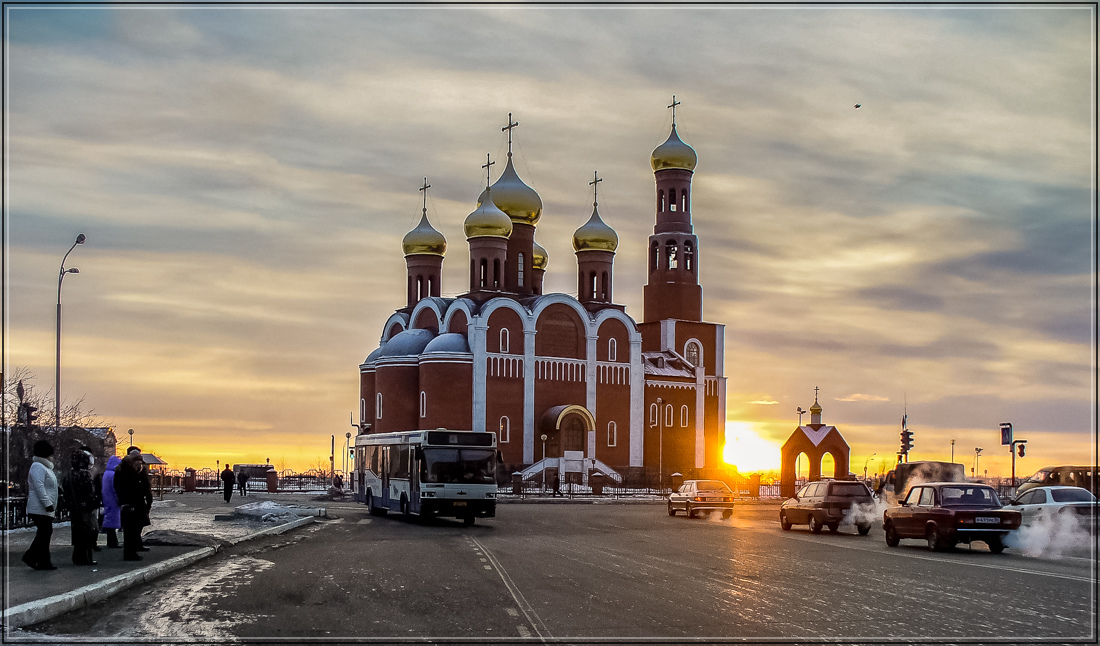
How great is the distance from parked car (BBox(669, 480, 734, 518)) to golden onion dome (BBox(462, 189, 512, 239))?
1353 inches

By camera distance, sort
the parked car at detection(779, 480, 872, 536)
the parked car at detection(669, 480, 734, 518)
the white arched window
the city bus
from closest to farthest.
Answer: the parked car at detection(779, 480, 872, 536) < the city bus < the parked car at detection(669, 480, 734, 518) < the white arched window

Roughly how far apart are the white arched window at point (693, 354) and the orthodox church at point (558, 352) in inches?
3.6

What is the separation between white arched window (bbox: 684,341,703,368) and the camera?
7718 cm

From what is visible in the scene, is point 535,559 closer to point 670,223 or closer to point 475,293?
point 475,293

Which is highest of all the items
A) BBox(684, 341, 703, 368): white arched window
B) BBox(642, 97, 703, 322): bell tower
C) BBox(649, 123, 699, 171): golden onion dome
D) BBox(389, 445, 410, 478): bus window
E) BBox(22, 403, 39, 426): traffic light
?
BBox(649, 123, 699, 171): golden onion dome

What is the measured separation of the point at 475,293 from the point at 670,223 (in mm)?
14520

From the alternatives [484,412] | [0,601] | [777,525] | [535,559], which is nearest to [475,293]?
[484,412]

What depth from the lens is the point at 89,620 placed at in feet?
36.3

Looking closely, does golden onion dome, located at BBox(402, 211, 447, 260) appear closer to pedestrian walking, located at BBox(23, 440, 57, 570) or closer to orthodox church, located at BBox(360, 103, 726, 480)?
orthodox church, located at BBox(360, 103, 726, 480)

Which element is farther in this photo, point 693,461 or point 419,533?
point 693,461

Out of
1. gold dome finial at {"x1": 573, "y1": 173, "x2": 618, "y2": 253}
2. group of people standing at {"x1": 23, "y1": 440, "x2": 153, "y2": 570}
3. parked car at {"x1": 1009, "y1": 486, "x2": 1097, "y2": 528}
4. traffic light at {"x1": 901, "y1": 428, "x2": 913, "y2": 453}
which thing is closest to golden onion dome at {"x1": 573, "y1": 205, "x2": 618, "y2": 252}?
gold dome finial at {"x1": 573, "y1": 173, "x2": 618, "y2": 253}

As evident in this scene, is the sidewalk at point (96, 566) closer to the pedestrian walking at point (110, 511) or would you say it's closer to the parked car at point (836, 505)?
the pedestrian walking at point (110, 511)

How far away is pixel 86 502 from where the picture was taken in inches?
619

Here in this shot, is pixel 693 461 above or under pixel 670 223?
under
